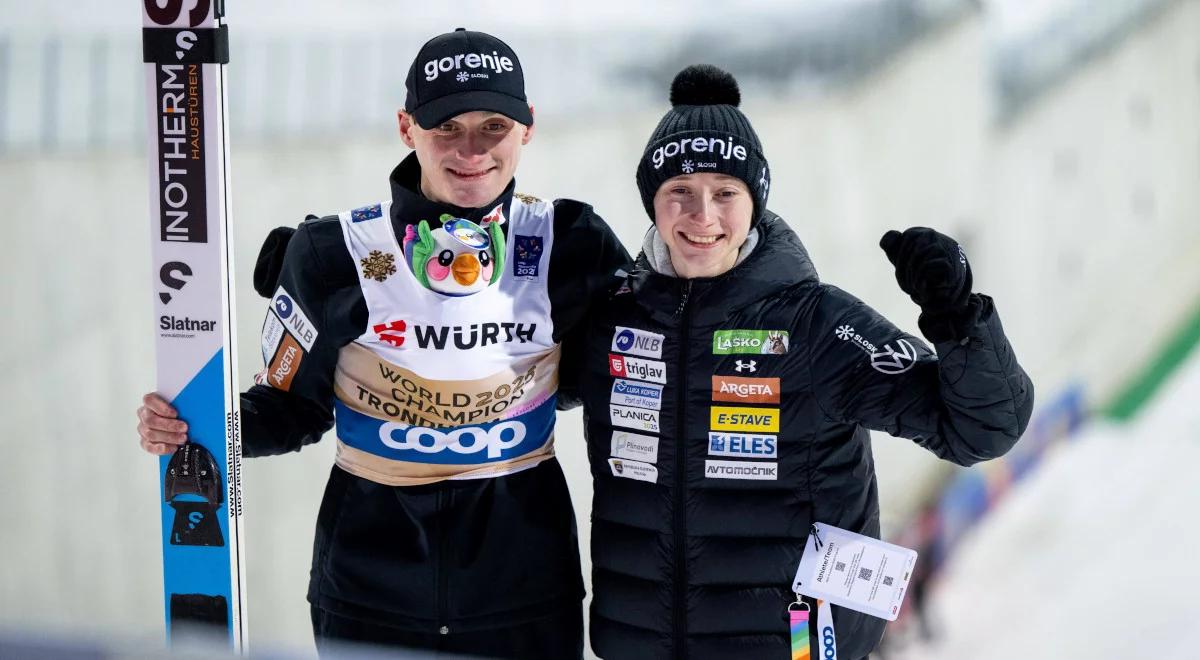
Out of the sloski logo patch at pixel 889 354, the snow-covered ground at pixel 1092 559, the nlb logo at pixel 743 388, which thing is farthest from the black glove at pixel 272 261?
the snow-covered ground at pixel 1092 559

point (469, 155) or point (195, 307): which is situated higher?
point (469, 155)

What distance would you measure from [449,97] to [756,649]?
0.98 metres

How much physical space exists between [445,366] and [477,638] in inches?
17.8

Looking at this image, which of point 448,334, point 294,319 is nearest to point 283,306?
point 294,319

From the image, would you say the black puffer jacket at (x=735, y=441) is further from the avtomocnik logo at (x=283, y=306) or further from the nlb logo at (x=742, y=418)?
the avtomocnik logo at (x=283, y=306)

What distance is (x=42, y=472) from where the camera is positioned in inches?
154

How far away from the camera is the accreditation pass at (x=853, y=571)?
2018mm

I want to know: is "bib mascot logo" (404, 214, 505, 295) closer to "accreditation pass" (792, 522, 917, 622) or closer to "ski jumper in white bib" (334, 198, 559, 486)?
"ski jumper in white bib" (334, 198, 559, 486)

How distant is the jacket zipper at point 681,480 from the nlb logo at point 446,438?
0.99 ft

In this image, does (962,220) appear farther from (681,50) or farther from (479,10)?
(479,10)

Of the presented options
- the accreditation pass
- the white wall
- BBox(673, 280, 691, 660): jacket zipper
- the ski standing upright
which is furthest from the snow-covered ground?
the ski standing upright

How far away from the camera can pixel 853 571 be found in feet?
6.64

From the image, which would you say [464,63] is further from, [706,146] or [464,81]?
[706,146]

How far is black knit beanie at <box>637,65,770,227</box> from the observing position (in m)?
1.98
